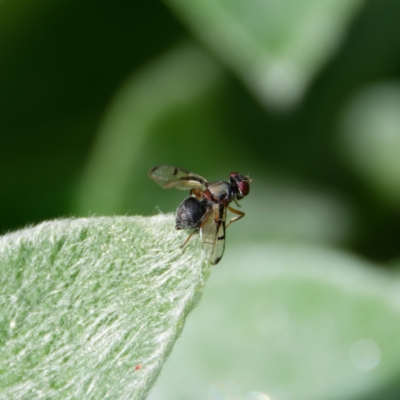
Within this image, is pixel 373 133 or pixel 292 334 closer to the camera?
pixel 292 334

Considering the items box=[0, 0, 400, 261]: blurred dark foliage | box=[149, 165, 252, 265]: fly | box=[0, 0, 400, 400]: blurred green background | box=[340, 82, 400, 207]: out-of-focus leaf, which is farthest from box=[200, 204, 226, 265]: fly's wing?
box=[340, 82, 400, 207]: out-of-focus leaf

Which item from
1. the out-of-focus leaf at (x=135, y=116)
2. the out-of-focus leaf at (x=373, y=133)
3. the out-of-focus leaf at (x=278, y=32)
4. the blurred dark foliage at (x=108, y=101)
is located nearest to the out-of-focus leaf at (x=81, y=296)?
the out-of-focus leaf at (x=278, y=32)

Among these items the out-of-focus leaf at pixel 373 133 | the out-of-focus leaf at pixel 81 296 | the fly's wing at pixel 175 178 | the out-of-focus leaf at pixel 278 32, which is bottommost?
the out-of-focus leaf at pixel 81 296

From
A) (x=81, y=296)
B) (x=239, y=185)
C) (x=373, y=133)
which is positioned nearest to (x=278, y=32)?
(x=239, y=185)

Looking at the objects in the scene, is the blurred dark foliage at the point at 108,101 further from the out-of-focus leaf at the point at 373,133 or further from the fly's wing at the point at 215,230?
the fly's wing at the point at 215,230

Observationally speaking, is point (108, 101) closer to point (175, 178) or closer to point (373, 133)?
Result: point (175, 178)

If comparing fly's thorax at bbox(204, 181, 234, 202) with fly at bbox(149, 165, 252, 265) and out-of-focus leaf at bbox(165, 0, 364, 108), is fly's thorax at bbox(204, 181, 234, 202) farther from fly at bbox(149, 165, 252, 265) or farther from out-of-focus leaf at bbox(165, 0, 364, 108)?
out-of-focus leaf at bbox(165, 0, 364, 108)

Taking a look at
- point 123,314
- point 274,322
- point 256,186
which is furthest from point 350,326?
point 123,314
